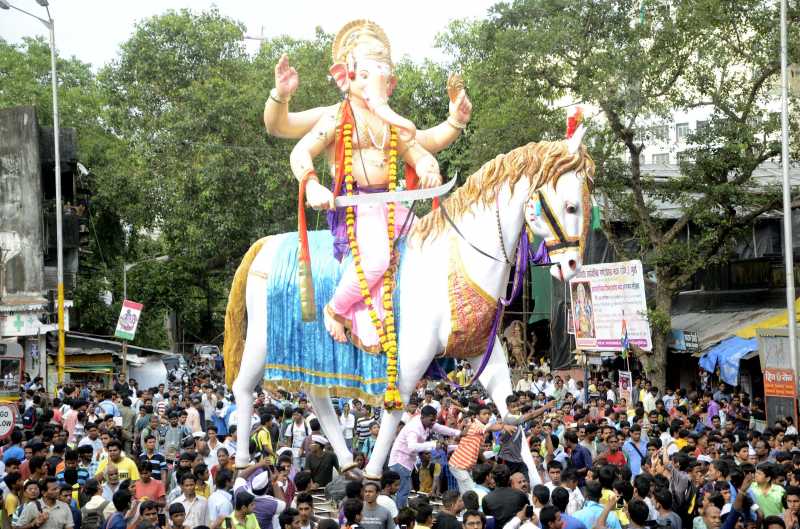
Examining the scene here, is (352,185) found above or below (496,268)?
above

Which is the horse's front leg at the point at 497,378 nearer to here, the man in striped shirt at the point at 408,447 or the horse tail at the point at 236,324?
the man in striped shirt at the point at 408,447

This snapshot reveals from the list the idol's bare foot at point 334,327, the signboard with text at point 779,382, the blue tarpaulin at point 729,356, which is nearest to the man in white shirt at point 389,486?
the idol's bare foot at point 334,327

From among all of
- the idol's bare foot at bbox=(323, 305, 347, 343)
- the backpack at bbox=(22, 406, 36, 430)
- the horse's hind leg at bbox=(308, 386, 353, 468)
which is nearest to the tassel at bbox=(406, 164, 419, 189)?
the idol's bare foot at bbox=(323, 305, 347, 343)

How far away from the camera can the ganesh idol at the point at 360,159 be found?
1005 centimetres

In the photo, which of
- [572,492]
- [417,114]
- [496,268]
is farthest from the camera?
[417,114]

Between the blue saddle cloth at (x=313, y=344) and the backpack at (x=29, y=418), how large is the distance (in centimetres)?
586

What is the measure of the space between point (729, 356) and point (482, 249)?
1198 cm

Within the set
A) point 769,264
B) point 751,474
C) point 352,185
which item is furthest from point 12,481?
point 769,264

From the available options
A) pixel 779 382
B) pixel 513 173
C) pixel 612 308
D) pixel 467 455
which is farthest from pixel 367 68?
pixel 612 308

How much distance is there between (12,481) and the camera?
9.45m

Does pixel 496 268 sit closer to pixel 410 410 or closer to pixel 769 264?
pixel 410 410

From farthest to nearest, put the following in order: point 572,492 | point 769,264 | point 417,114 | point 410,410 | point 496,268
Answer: point 417,114 < point 769,264 < point 410,410 < point 496,268 < point 572,492

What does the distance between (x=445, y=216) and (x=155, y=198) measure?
23940 millimetres

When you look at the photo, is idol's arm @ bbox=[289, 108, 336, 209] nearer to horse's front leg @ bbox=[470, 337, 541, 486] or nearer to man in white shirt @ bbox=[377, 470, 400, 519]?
horse's front leg @ bbox=[470, 337, 541, 486]
